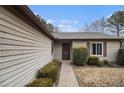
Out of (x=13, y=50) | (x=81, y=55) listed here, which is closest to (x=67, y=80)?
(x=13, y=50)

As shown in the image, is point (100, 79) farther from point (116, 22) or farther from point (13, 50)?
point (116, 22)

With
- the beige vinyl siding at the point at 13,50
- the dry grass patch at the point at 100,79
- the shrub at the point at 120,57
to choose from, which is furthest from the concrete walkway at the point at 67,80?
the shrub at the point at 120,57

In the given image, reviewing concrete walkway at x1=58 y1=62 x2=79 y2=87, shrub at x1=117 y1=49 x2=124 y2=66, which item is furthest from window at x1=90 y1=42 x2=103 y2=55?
concrete walkway at x1=58 y1=62 x2=79 y2=87

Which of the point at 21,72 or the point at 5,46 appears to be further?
the point at 21,72

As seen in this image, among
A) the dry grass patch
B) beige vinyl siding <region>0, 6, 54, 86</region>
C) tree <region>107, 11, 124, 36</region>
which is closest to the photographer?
beige vinyl siding <region>0, 6, 54, 86</region>

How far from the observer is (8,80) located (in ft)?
15.2

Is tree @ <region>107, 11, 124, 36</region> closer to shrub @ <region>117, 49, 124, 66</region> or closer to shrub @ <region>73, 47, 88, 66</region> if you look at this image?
shrub @ <region>117, 49, 124, 66</region>

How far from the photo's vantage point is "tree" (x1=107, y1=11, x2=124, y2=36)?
36.8m

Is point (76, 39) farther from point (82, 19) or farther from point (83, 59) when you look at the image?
point (82, 19)

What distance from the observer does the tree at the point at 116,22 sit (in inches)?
1450

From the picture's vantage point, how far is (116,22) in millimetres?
38125
